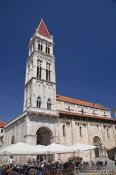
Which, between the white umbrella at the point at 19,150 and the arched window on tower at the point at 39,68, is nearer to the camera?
the white umbrella at the point at 19,150

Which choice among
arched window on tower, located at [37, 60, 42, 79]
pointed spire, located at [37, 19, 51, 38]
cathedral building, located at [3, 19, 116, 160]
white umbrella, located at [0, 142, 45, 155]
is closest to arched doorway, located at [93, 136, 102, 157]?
cathedral building, located at [3, 19, 116, 160]

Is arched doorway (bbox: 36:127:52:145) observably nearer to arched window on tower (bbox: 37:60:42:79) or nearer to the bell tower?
the bell tower

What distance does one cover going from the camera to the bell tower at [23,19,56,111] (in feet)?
115

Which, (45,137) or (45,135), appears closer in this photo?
(45,137)

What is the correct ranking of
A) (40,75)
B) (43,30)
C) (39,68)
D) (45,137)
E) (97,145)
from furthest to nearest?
(43,30) → (39,68) → (40,75) → (97,145) → (45,137)

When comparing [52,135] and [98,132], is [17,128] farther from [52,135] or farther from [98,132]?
[98,132]

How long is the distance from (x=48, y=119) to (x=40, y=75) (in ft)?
33.3

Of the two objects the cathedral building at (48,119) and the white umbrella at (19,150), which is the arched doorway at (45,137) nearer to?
the cathedral building at (48,119)

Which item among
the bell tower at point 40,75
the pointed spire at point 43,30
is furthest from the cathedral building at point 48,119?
the pointed spire at point 43,30

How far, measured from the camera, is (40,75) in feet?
125

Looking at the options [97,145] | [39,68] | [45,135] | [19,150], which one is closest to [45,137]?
[45,135]

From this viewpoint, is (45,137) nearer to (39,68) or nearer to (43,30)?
(39,68)

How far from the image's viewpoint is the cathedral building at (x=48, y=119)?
31.8 m

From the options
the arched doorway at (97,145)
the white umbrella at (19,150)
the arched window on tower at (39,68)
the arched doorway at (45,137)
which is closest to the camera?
the white umbrella at (19,150)
